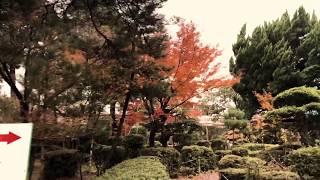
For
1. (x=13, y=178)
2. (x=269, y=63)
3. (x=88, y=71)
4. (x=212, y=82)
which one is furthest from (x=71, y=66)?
(x=269, y=63)

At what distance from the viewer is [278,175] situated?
28.2 feet

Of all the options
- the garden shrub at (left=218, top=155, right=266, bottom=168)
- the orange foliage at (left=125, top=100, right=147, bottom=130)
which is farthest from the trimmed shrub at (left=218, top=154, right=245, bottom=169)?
the orange foliage at (left=125, top=100, right=147, bottom=130)

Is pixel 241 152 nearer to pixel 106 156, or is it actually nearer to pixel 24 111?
pixel 106 156

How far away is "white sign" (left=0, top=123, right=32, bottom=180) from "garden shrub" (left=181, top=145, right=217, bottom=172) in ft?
44.0

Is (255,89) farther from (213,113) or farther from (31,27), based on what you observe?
(31,27)

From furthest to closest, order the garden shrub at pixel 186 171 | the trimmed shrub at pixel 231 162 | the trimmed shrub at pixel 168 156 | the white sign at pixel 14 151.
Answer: the garden shrub at pixel 186 171 < the trimmed shrub at pixel 168 156 < the trimmed shrub at pixel 231 162 < the white sign at pixel 14 151

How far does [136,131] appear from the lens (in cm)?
1812

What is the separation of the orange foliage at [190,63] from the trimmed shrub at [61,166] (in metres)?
4.74

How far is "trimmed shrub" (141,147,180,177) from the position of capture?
14.0 m

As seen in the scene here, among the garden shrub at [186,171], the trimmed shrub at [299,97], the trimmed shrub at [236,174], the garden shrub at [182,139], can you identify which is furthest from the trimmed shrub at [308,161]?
the garden shrub at [182,139]

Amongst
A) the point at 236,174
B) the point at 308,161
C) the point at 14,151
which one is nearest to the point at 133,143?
the point at 236,174

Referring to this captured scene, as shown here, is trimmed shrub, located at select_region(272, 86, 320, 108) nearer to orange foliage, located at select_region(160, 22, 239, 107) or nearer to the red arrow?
orange foliage, located at select_region(160, 22, 239, 107)

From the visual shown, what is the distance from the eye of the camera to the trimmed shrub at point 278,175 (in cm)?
841

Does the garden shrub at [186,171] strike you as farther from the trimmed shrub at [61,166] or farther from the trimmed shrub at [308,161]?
the trimmed shrub at [308,161]
